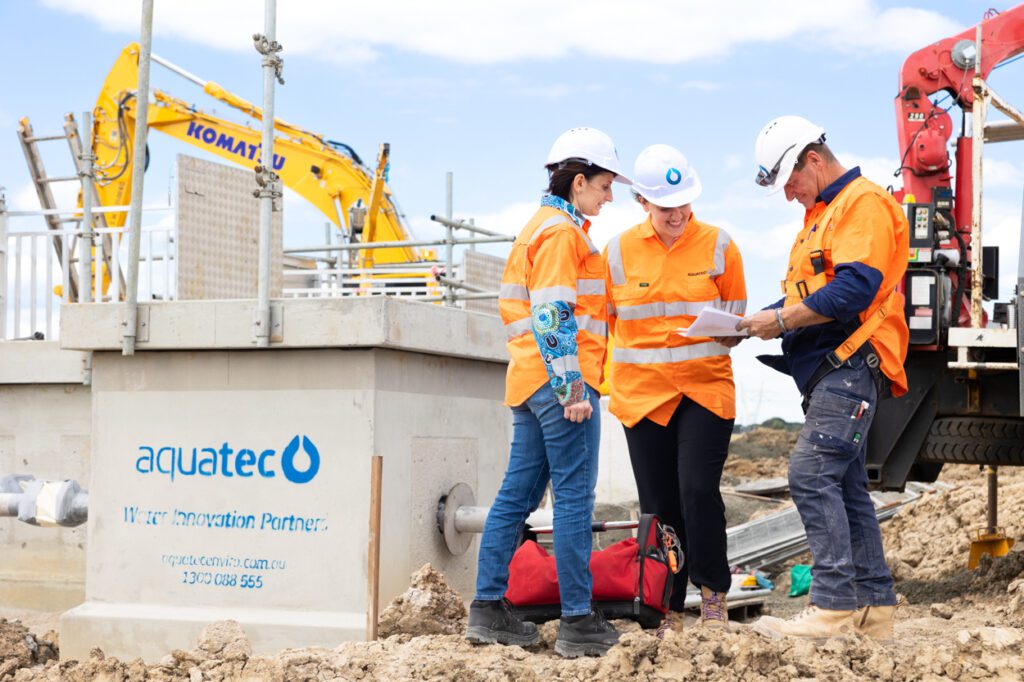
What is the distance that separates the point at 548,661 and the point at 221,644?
6.92ft

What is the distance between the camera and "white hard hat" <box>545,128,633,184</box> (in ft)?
15.4

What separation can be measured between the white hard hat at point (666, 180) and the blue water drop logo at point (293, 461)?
2191 millimetres

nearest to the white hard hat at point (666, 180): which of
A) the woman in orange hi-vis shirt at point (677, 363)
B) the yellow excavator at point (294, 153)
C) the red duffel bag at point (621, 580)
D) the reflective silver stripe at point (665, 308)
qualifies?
the woman in orange hi-vis shirt at point (677, 363)

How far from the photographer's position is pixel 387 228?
56.2ft

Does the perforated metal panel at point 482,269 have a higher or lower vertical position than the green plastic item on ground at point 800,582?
higher

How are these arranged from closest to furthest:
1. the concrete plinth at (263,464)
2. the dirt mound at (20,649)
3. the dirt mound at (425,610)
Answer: the dirt mound at (425,610) < the concrete plinth at (263,464) < the dirt mound at (20,649)

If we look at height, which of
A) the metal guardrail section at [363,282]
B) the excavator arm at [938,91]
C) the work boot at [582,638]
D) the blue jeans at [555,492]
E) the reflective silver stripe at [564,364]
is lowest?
the work boot at [582,638]

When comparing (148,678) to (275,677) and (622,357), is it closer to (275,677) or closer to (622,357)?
(275,677)

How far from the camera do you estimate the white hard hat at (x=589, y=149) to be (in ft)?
15.4

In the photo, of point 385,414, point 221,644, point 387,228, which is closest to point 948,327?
point 385,414

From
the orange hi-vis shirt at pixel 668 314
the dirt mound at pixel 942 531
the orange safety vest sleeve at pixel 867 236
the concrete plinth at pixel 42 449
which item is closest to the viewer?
the orange safety vest sleeve at pixel 867 236

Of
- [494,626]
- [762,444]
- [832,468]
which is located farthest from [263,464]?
[762,444]

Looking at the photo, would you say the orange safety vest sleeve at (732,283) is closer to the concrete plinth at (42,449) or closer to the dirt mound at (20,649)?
the dirt mound at (20,649)

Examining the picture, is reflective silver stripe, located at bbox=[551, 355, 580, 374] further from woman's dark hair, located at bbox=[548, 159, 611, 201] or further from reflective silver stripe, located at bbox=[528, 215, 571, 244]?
woman's dark hair, located at bbox=[548, 159, 611, 201]
